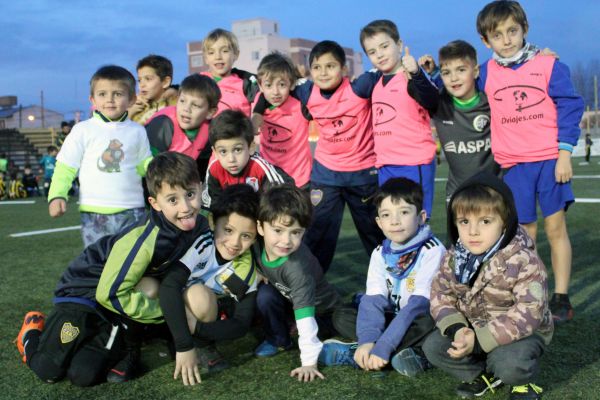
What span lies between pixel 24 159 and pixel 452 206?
103ft

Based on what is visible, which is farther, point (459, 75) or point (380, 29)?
point (380, 29)

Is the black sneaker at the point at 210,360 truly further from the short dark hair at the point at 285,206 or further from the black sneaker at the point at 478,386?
the black sneaker at the point at 478,386

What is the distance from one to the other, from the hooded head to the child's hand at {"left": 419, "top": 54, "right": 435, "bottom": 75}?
1.61m

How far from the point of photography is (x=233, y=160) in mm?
3807

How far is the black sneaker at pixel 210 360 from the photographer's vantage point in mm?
3145

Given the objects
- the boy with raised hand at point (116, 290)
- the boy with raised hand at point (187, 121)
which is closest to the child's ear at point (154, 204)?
the boy with raised hand at point (116, 290)

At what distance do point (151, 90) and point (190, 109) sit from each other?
1.17 m

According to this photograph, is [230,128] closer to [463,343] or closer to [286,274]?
[286,274]

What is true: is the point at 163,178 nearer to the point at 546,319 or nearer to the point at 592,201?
the point at 546,319

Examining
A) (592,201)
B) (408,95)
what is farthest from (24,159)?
(408,95)

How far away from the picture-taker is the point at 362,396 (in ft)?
8.93

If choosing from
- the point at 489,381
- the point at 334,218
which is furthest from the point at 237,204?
the point at 489,381

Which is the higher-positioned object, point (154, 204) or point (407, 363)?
point (154, 204)

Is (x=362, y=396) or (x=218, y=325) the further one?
(x=218, y=325)
